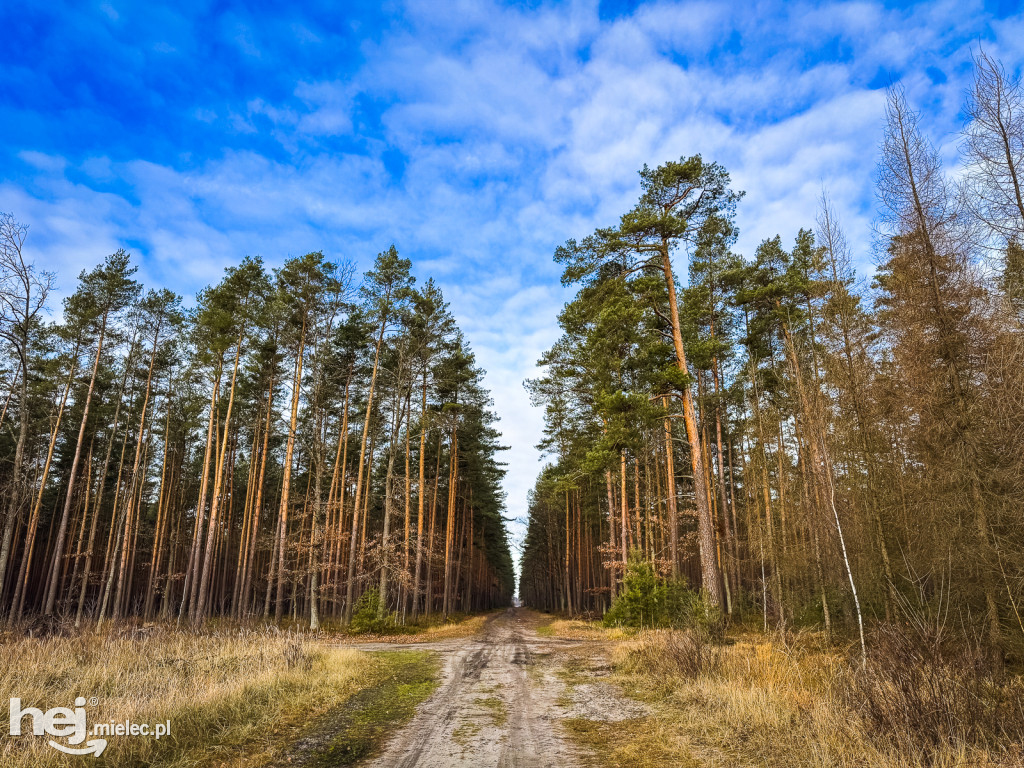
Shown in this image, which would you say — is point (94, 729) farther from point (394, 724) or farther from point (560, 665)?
point (560, 665)

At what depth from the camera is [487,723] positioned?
691cm

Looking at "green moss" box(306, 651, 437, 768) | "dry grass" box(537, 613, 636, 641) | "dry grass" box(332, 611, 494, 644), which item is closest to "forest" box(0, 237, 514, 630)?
"dry grass" box(332, 611, 494, 644)

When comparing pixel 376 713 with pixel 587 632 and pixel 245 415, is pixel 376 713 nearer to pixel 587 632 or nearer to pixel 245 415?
pixel 587 632

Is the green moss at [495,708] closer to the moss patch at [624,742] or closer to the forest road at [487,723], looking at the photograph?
the forest road at [487,723]

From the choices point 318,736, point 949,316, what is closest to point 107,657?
point 318,736

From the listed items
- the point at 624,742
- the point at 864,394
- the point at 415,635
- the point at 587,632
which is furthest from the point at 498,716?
the point at 587,632

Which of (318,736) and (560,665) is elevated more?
(318,736)

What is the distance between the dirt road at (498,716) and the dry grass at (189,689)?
158cm

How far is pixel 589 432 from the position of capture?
27.9 m

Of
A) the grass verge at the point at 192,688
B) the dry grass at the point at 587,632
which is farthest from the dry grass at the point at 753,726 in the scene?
the dry grass at the point at 587,632

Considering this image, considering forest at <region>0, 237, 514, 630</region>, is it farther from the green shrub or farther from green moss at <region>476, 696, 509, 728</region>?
green moss at <region>476, 696, 509, 728</region>

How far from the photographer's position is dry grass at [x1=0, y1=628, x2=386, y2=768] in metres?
5.25

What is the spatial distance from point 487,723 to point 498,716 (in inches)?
18.6

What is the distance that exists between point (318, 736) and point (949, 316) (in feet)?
46.3
